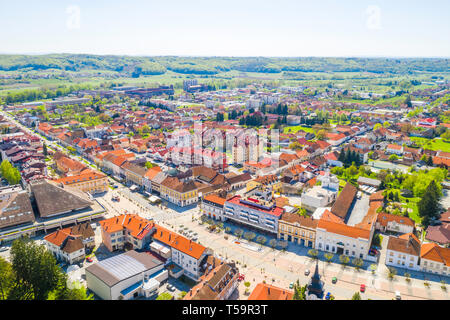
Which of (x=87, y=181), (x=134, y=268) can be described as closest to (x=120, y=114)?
Answer: (x=87, y=181)

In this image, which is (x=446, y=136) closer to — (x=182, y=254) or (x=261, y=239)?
(x=261, y=239)

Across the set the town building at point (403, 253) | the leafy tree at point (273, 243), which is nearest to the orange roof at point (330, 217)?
the town building at point (403, 253)

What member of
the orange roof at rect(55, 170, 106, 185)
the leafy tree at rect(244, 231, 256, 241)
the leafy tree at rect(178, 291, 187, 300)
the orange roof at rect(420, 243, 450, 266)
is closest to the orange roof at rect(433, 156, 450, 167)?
the orange roof at rect(420, 243, 450, 266)

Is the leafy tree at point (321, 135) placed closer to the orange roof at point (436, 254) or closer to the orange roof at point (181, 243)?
the orange roof at point (436, 254)

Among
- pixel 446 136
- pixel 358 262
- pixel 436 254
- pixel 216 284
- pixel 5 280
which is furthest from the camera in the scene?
pixel 446 136

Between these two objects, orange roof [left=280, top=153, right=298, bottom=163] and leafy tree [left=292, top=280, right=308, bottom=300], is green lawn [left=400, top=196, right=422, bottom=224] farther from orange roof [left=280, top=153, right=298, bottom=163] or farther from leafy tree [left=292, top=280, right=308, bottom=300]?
leafy tree [left=292, top=280, right=308, bottom=300]

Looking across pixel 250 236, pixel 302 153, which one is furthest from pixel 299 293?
pixel 302 153
